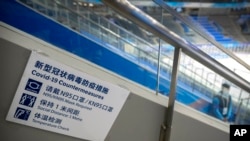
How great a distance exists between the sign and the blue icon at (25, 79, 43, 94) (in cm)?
100

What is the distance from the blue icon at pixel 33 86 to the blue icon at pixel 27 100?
0.02 meters

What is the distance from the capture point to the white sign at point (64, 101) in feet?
2.82

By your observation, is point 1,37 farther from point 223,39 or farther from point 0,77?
point 223,39

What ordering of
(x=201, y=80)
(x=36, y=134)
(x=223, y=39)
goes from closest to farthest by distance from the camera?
(x=36, y=134) < (x=201, y=80) < (x=223, y=39)

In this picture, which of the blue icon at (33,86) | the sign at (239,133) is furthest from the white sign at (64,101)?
the sign at (239,133)

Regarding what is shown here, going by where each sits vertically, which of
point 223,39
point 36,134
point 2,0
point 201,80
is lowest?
point 36,134

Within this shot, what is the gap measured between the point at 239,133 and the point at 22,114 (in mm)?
1092

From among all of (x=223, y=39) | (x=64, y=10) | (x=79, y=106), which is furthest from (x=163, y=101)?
(x=223, y=39)

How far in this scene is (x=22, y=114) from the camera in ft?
2.86

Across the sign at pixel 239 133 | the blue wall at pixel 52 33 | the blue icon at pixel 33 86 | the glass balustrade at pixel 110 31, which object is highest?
the glass balustrade at pixel 110 31

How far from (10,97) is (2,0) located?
0.48m

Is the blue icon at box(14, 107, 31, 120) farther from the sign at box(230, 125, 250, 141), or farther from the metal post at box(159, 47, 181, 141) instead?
the sign at box(230, 125, 250, 141)

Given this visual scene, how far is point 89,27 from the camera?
2.11 metres

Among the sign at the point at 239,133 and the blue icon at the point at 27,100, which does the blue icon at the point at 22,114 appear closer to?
the blue icon at the point at 27,100
